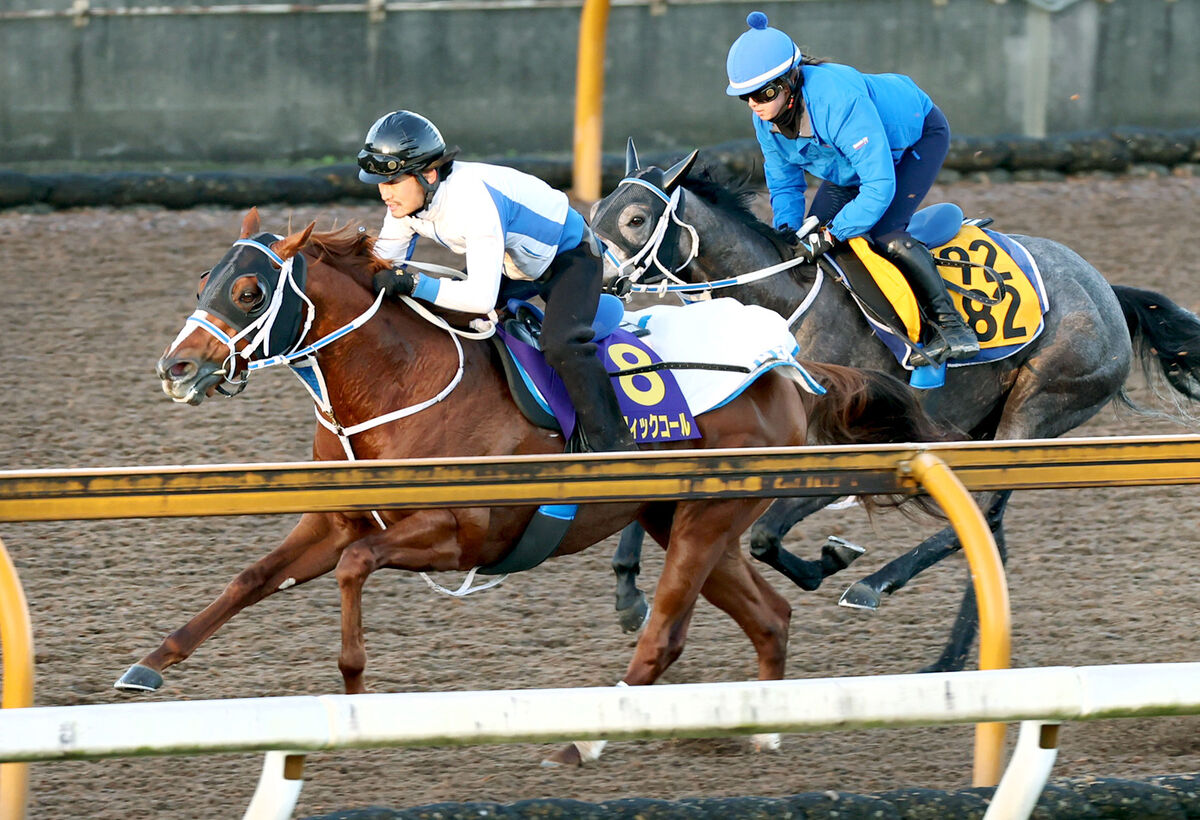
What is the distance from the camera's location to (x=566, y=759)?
4043 mm

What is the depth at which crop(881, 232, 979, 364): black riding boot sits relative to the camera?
17.5ft

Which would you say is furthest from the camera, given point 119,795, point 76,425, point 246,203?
point 246,203

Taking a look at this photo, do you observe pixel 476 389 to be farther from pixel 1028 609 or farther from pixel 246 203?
pixel 246 203

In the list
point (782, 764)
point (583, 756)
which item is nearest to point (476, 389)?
point (583, 756)

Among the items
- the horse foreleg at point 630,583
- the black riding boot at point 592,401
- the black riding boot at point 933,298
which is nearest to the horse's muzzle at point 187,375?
the black riding boot at point 592,401

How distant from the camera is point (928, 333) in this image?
215 inches

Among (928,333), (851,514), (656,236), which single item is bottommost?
(851,514)

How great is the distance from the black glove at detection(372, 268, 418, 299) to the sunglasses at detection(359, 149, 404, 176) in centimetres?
27

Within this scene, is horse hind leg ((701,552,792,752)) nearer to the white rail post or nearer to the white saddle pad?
the white saddle pad

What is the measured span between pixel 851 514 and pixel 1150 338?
1.36 meters

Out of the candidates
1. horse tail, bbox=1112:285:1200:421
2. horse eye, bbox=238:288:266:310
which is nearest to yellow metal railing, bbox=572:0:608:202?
horse tail, bbox=1112:285:1200:421

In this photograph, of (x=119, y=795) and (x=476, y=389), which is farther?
(x=476, y=389)

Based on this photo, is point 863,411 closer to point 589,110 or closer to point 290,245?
point 290,245

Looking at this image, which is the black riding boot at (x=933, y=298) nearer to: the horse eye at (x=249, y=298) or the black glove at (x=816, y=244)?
the black glove at (x=816, y=244)
